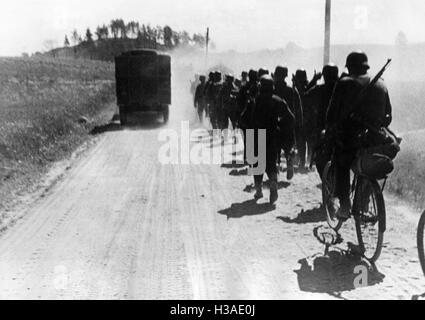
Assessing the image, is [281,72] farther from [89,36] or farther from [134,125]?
[89,36]

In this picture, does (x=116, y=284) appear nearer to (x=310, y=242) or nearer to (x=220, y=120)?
(x=310, y=242)

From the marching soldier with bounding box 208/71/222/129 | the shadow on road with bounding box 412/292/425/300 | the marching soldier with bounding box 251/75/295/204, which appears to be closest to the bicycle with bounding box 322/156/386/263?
the shadow on road with bounding box 412/292/425/300

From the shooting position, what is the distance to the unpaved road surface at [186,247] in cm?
570

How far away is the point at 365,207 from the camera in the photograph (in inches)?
257

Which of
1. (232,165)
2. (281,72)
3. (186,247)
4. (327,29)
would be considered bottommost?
(232,165)

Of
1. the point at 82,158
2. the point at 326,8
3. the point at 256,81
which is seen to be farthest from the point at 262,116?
the point at 326,8

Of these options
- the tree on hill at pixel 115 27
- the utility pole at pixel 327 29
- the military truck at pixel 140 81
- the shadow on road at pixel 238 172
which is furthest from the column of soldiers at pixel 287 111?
the tree on hill at pixel 115 27

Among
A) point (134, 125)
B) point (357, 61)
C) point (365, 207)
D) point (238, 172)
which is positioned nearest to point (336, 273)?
point (365, 207)

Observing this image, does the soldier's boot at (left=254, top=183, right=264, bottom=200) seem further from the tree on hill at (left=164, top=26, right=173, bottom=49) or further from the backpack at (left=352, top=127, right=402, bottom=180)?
the tree on hill at (left=164, top=26, right=173, bottom=49)

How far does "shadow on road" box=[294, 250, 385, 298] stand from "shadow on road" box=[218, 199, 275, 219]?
2.41m

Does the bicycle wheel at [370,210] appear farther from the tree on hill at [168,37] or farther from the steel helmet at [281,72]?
the tree on hill at [168,37]


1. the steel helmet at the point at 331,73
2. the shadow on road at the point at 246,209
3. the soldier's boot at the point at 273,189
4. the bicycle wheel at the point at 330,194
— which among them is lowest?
the shadow on road at the point at 246,209

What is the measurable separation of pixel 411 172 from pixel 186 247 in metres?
6.63

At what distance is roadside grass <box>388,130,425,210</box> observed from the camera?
10.1m
